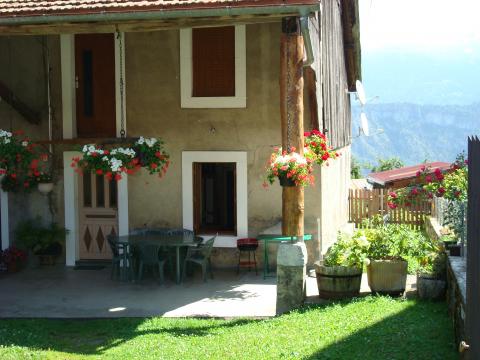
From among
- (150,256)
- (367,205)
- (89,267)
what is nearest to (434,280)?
(150,256)

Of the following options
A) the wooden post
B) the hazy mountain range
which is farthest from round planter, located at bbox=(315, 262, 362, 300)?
the hazy mountain range

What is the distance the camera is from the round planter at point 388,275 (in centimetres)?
935

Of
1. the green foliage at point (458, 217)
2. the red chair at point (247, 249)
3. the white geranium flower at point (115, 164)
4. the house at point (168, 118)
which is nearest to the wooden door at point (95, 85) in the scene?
the house at point (168, 118)

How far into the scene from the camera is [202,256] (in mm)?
12312

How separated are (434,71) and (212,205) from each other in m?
162

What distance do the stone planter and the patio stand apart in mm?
836

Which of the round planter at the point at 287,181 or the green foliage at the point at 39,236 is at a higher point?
the round planter at the point at 287,181

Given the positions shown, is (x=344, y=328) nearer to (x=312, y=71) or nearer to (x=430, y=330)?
A: (x=430, y=330)

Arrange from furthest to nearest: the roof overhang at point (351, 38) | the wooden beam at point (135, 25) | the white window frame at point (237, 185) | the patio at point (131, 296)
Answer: the roof overhang at point (351, 38) < the white window frame at point (237, 185) < the patio at point (131, 296) < the wooden beam at point (135, 25)

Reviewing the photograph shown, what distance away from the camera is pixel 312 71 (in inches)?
483

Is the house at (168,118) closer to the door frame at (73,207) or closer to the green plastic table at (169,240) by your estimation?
the door frame at (73,207)

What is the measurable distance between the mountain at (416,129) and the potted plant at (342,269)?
10764 centimetres

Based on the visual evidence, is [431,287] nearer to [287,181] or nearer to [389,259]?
[389,259]

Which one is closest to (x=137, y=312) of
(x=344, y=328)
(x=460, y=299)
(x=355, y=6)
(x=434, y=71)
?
(x=344, y=328)
